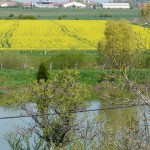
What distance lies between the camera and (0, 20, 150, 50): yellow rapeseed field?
4025cm

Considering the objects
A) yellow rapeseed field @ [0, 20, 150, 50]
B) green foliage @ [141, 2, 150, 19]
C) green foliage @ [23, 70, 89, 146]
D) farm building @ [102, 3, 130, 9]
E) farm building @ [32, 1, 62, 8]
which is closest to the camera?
green foliage @ [141, 2, 150, 19]

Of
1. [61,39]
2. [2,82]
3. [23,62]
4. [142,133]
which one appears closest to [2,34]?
[61,39]

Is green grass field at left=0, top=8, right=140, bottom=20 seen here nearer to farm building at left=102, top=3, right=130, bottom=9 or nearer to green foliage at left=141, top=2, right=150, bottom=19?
farm building at left=102, top=3, right=130, bottom=9

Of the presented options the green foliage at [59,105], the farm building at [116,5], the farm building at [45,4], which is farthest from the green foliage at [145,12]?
the farm building at [45,4]

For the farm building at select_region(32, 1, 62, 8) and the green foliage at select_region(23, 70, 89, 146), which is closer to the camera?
the green foliage at select_region(23, 70, 89, 146)

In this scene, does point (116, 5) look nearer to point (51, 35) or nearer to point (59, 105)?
point (51, 35)

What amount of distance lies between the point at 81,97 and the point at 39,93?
836mm

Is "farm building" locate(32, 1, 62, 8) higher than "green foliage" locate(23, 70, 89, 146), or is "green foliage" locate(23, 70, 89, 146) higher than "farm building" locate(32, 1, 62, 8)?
"green foliage" locate(23, 70, 89, 146)

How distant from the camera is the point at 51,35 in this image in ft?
150

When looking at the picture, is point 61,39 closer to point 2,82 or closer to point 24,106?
point 2,82

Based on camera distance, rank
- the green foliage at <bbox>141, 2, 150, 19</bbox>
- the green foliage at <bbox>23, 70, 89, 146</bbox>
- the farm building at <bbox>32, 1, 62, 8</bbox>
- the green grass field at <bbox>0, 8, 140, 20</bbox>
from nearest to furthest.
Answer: the green foliage at <bbox>141, 2, 150, 19</bbox>, the green foliage at <bbox>23, 70, 89, 146</bbox>, the green grass field at <bbox>0, 8, 140, 20</bbox>, the farm building at <bbox>32, 1, 62, 8</bbox>

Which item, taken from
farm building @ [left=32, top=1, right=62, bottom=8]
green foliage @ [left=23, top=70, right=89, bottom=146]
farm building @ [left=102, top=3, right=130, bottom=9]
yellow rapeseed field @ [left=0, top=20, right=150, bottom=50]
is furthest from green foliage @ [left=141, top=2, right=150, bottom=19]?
farm building @ [left=32, top=1, right=62, bottom=8]

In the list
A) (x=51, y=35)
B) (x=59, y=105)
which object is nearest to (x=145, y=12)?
(x=59, y=105)

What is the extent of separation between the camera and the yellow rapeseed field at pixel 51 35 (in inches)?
1585
